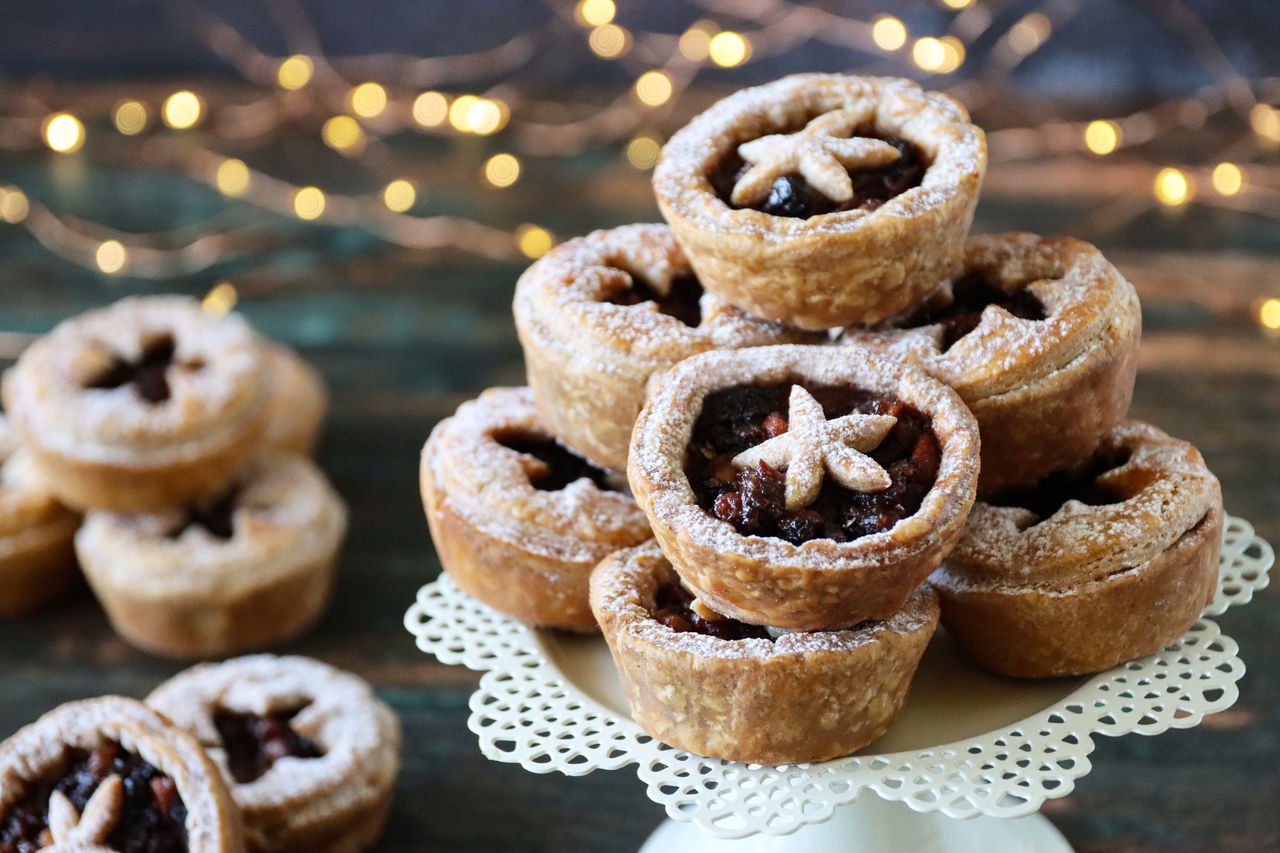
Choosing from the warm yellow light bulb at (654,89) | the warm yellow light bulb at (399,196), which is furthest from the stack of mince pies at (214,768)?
the warm yellow light bulb at (654,89)

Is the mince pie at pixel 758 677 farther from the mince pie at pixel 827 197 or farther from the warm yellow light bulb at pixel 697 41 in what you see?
the warm yellow light bulb at pixel 697 41

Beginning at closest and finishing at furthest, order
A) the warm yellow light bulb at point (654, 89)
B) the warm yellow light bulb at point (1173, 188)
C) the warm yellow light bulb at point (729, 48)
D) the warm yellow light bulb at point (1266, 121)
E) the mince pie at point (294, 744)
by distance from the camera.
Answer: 1. the mince pie at point (294, 744)
2. the warm yellow light bulb at point (1173, 188)
3. the warm yellow light bulb at point (1266, 121)
4. the warm yellow light bulb at point (729, 48)
5. the warm yellow light bulb at point (654, 89)

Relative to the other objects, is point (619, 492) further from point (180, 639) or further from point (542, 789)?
point (180, 639)

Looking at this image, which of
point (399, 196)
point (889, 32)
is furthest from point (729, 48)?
point (399, 196)

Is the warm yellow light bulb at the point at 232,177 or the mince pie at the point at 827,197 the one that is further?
the warm yellow light bulb at the point at 232,177

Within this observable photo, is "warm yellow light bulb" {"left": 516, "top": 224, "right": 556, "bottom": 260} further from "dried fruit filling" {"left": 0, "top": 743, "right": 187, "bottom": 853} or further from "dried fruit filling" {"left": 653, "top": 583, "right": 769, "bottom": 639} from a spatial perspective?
"dried fruit filling" {"left": 653, "top": 583, "right": 769, "bottom": 639}

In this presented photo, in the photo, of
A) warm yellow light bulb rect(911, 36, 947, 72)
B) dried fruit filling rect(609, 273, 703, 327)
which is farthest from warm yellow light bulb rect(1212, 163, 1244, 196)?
dried fruit filling rect(609, 273, 703, 327)
